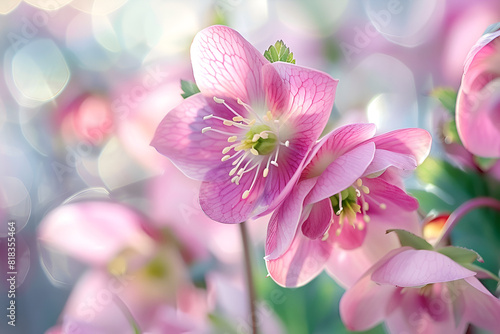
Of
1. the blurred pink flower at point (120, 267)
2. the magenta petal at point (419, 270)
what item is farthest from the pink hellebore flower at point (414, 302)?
the blurred pink flower at point (120, 267)

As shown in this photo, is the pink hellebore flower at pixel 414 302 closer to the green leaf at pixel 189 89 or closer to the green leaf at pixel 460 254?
the green leaf at pixel 460 254

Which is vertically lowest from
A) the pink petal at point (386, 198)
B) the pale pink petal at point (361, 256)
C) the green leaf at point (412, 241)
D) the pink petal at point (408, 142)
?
the pale pink petal at point (361, 256)

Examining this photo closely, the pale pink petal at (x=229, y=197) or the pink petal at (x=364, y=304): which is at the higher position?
the pale pink petal at (x=229, y=197)

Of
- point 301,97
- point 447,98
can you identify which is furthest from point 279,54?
point 447,98

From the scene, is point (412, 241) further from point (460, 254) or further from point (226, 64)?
point (226, 64)

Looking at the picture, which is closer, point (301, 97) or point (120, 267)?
point (301, 97)

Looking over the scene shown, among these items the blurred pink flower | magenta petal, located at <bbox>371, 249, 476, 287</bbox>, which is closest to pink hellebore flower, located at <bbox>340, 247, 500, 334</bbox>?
magenta petal, located at <bbox>371, 249, 476, 287</bbox>
